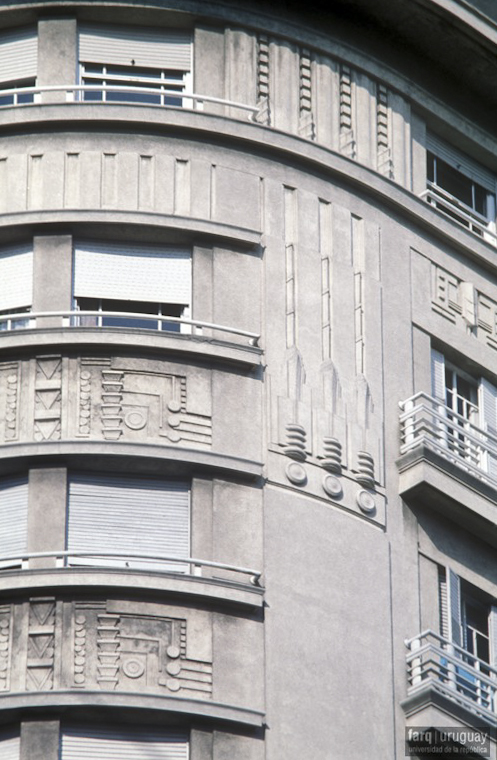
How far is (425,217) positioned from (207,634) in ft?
33.2

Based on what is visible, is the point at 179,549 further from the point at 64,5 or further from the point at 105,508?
the point at 64,5

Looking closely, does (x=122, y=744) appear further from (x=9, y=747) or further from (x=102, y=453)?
(x=102, y=453)

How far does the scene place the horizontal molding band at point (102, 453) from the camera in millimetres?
36188

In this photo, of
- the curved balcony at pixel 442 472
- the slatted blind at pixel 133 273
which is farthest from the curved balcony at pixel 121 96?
the curved balcony at pixel 442 472

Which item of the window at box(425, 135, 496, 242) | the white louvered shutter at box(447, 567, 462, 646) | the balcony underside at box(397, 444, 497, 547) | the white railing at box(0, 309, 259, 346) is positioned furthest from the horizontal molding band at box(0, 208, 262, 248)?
the white louvered shutter at box(447, 567, 462, 646)

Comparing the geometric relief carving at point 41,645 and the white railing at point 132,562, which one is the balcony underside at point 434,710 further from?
the geometric relief carving at point 41,645

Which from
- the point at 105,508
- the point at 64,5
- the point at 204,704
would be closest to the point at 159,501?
the point at 105,508

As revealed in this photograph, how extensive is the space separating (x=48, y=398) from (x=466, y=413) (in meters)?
8.26

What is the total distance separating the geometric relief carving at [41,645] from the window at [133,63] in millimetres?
10250

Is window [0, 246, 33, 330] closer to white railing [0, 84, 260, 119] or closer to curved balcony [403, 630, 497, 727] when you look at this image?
white railing [0, 84, 260, 119]

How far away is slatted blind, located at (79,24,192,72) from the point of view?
135ft

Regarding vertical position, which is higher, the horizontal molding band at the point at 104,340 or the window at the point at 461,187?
the window at the point at 461,187

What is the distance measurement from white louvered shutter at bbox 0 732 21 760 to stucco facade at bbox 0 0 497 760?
0.16ft

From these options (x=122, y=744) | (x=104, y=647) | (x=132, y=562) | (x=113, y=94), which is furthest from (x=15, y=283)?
(x=122, y=744)
